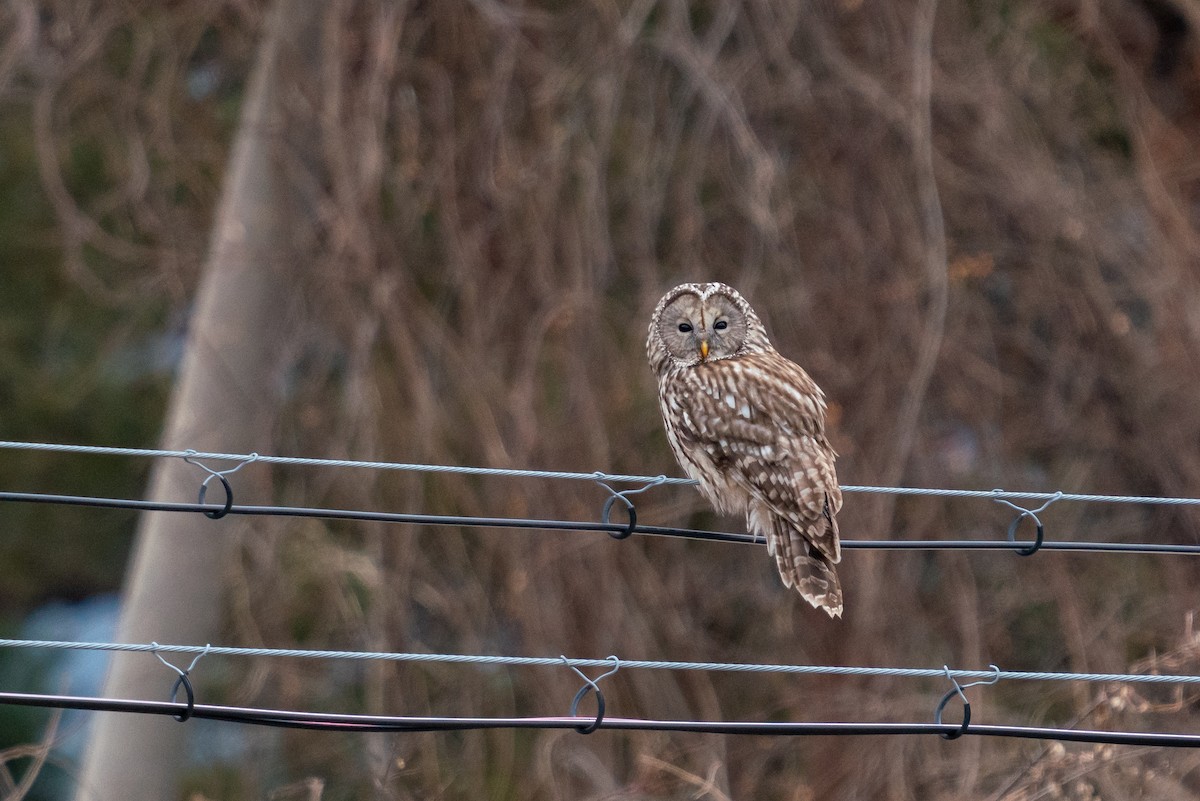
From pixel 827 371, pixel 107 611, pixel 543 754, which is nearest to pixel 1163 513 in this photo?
pixel 827 371

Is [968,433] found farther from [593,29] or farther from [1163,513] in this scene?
[593,29]

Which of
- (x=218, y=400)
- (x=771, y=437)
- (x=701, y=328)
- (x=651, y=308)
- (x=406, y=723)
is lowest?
(x=406, y=723)

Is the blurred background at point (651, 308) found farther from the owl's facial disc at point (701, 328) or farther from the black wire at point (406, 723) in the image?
the black wire at point (406, 723)

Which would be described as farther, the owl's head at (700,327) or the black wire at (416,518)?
the owl's head at (700,327)

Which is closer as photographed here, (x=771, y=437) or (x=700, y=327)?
(x=771, y=437)

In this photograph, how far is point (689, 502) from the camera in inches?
256

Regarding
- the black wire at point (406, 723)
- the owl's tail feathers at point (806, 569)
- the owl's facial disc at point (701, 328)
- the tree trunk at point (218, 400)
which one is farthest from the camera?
the tree trunk at point (218, 400)

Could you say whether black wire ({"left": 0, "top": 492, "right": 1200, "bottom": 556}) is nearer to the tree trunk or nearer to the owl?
the owl

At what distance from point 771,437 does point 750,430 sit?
62 millimetres

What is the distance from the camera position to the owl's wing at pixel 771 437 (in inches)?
179

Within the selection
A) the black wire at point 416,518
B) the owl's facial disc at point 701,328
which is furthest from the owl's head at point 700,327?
the black wire at point 416,518

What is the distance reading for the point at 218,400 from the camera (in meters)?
7.26

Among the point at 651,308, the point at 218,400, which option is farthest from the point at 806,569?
the point at 218,400

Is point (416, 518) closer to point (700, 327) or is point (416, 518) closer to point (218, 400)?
point (700, 327)
